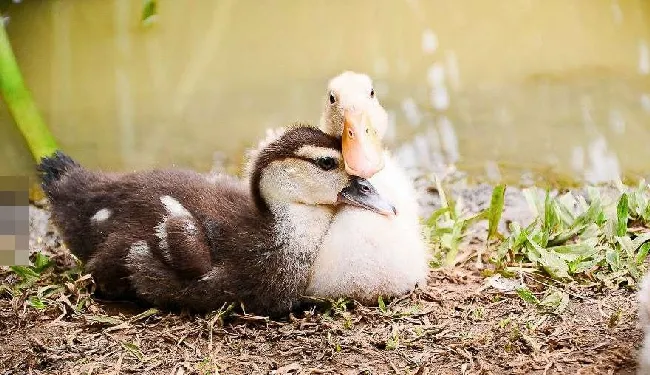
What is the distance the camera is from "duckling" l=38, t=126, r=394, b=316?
3.00m

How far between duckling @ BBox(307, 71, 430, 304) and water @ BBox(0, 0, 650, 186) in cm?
140

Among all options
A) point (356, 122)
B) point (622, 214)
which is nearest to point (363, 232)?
point (356, 122)

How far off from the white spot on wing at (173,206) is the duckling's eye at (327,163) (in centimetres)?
52

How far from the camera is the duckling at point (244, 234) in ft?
9.83

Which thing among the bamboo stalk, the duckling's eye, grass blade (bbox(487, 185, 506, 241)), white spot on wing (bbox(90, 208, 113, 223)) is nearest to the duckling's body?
the duckling's eye

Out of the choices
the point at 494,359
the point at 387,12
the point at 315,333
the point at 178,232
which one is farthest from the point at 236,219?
the point at 387,12

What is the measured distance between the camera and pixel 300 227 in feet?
9.88

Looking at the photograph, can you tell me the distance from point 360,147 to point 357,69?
2.38 meters

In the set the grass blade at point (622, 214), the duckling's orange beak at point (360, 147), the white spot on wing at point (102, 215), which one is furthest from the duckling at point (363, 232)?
the grass blade at point (622, 214)

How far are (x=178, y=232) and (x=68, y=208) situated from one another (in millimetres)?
637

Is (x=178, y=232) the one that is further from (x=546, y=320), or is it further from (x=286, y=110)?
(x=286, y=110)

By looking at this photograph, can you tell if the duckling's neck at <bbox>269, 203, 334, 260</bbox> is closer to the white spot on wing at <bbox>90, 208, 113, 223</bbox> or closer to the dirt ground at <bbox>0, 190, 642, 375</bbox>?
the dirt ground at <bbox>0, 190, 642, 375</bbox>

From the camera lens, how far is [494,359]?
2713mm

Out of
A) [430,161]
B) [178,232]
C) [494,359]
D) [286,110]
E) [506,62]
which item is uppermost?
[506,62]
